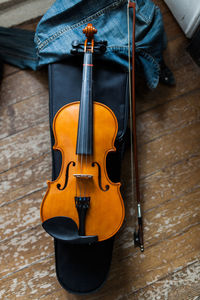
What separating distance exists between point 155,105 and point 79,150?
1.99 ft

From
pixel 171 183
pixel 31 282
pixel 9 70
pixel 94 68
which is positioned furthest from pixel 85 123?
pixel 31 282

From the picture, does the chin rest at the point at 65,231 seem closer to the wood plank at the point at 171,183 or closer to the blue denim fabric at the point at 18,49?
the wood plank at the point at 171,183

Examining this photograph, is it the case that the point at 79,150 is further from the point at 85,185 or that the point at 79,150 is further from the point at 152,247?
the point at 152,247

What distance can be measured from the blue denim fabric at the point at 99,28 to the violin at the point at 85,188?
0.33 metres

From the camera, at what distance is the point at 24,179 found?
4.08 feet

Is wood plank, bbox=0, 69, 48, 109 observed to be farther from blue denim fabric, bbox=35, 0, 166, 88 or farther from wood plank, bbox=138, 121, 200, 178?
wood plank, bbox=138, 121, 200, 178

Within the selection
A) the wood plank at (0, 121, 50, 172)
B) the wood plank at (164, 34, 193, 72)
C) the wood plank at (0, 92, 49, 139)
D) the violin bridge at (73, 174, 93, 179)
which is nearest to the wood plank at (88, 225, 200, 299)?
the violin bridge at (73, 174, 93, 179)

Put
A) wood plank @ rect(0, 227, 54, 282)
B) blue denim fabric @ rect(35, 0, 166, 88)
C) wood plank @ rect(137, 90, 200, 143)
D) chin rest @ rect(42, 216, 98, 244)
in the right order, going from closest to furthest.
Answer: chin rest @ rect(42, 216, 98, 244) < blue denim fabric @ rect(35, 0, 166, 88) < wood plank @ rect(0, 227, 54, 282) < wood plank @ rect(137, 90, 200, 143)

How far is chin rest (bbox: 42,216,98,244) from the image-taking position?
2.74 ft

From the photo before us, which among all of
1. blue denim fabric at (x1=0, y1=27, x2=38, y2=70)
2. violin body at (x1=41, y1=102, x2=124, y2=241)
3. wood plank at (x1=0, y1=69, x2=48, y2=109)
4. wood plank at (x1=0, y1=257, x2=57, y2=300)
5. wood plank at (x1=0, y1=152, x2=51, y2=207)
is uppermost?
blue denim fabric at (x1=0, y1=27, x2=38, y2=70)

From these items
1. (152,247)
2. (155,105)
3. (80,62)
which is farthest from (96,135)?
(152,247)

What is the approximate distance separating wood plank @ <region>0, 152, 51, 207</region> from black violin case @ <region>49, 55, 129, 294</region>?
0.22 meters

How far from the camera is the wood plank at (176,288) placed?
114 cm

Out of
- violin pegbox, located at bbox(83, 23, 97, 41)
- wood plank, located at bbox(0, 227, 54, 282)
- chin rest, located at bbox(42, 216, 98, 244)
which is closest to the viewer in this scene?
chin rest, located at bbox(42, 216, 98, 244)
